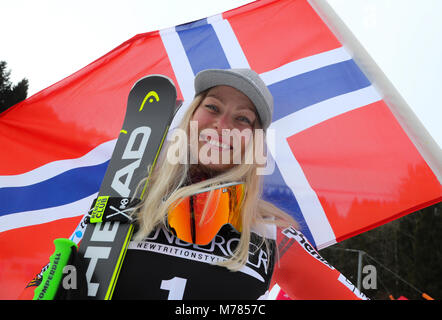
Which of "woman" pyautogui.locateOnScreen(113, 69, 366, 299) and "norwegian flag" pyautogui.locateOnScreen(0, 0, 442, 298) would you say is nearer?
"woman" pyautogui.locateOnScreen(113, 69, 366, 299)

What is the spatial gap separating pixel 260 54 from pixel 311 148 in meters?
0.86

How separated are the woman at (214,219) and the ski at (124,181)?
0.06m

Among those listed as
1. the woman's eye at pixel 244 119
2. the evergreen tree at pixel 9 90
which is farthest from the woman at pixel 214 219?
the evergreen tree at pixel 9 90

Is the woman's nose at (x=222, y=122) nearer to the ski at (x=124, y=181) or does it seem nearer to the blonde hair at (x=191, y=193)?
the blonde hair at (x=191, y=193)

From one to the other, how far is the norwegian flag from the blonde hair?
51cm

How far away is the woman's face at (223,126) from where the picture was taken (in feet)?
5.66

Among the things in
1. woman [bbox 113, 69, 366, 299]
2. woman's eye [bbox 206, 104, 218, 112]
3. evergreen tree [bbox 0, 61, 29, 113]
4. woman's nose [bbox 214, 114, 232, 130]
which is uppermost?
evergreen tree [bbox 0, 61, 29, 113]

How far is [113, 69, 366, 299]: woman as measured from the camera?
1.42 metres

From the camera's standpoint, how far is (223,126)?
5.70ft

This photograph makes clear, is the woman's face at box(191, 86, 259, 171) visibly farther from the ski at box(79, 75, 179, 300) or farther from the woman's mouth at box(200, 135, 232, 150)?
the ski at box(79, 75, 179, 300)

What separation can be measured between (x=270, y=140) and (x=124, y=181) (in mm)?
1067

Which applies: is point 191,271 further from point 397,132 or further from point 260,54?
point 260,54

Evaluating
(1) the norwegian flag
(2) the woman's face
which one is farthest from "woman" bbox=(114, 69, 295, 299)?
(1) the norwegian flag

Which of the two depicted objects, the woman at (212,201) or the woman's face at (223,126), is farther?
the woman's face at (223,126)
